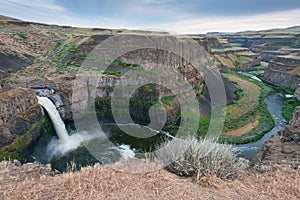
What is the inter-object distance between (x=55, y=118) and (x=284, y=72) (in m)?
66.1

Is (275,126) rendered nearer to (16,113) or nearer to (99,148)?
(99,148)

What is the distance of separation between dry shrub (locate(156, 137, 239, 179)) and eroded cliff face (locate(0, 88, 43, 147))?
19629 millimetres

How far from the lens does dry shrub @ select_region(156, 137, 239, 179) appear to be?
26.8ft

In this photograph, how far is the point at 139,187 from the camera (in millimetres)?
7188

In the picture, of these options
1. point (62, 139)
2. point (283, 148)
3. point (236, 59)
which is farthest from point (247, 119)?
point (236, 59)

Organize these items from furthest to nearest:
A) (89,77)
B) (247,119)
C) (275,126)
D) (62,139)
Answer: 1. (247,119)
2. (275,126)
3. (89,77)
4. (62,139)

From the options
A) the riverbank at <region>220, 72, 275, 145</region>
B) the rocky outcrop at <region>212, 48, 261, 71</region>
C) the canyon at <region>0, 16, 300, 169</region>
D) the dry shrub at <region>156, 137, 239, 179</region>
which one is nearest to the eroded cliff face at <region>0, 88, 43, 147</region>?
the canyon at <region>0, 16, 300, 169</region>

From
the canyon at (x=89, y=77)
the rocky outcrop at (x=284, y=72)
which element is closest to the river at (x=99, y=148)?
the canyon at (x=89, y=77)

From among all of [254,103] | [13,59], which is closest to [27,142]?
[13,59]

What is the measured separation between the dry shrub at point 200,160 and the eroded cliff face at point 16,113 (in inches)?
773

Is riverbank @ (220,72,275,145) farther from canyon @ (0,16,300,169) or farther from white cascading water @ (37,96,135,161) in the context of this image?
white cascading water @ (37,96,135,161)

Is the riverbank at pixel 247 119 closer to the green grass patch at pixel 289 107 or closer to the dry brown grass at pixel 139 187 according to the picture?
the green grass patch at pixel 289 107

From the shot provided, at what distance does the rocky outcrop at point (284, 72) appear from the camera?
65.5 m

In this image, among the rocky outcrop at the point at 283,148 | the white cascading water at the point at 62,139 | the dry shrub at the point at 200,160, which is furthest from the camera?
the white cascading water at the point at 62,139
